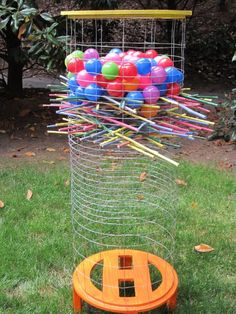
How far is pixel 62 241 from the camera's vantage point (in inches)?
125

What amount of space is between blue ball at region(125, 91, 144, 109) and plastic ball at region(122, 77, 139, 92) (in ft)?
0.08

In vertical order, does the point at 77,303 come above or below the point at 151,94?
below

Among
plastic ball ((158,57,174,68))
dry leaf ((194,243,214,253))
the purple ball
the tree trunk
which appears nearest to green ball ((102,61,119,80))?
the purple ball

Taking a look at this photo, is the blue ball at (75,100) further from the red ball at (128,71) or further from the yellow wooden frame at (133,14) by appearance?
the yellow wooden frame at (133,14)

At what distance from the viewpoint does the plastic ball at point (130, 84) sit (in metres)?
2.04

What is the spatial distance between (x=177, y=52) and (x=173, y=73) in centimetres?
696

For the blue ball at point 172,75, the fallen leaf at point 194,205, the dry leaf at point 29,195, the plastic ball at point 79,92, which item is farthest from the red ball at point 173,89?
the dry leaf at point 29,195

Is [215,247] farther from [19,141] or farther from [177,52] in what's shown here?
[177,52]

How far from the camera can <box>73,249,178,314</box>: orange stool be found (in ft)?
7.78

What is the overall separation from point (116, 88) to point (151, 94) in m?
0.14

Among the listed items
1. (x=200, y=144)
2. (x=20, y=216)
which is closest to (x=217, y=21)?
(x=200, y=144)

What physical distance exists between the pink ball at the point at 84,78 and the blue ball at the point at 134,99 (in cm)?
18

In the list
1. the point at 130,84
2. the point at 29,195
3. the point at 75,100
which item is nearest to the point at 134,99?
the point at 130,84

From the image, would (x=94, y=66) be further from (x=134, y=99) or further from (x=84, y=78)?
(x=134, y=99)
